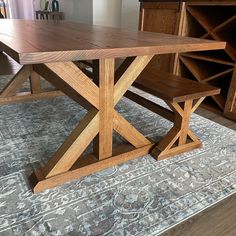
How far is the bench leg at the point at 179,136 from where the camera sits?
146 cm

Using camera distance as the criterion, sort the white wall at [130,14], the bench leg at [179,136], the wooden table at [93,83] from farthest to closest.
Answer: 1. the white wall at [130,14]
2. the bench leg at [179,136]
3. the wooden table at [93,83]

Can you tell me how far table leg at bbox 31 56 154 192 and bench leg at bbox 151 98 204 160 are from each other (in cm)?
26

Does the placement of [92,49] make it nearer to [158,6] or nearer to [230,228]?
[230,228]

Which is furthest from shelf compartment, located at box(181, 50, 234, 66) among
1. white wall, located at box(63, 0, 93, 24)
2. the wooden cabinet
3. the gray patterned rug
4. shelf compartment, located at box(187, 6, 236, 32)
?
white wall, located at box(63, 0, 93, 24)

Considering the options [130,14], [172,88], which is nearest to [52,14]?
[130,14]

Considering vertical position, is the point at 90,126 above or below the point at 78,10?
below

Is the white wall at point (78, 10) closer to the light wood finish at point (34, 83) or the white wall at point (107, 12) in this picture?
the white wall at point (107, 12)

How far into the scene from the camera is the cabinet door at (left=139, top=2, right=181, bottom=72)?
2447 mm

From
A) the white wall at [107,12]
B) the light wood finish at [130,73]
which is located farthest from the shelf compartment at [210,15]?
the white wall at [107,12]

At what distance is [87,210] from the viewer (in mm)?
1100

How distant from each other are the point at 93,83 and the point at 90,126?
0.72 feet

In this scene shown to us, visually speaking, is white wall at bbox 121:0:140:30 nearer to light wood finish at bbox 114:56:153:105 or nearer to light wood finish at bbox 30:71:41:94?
light wood finish at bbox 30:71:41:94

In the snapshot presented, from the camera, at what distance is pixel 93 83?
1153mm

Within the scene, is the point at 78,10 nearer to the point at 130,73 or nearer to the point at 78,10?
the point at 78,10
